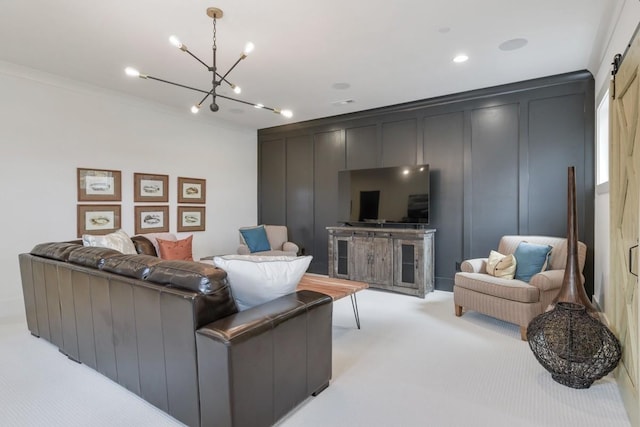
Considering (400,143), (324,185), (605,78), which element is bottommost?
(324,185)

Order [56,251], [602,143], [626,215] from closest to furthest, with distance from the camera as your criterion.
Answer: [626,215], [56,251], [602,143]

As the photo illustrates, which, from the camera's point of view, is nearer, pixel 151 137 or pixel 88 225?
pixel 88 225

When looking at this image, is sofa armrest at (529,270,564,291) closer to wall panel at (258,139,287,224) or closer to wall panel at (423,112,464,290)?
wall panel at (423,112,464,290)

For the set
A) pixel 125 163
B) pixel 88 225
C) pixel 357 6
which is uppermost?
pixel 357 6

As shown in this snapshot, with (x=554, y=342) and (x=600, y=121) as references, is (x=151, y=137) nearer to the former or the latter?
(x=554, y=342)

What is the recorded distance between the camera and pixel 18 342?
2994 millimetres

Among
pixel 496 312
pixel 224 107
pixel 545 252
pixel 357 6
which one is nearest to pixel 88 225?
pixel 224 107

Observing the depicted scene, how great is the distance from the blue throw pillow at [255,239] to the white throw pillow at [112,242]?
1.92 metres

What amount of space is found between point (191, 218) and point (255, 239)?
3.77 ft

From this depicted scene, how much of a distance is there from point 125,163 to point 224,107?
170 cm

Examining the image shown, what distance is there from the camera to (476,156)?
4598 millimetres

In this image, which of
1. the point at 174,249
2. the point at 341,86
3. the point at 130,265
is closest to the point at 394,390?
the point at 130,265

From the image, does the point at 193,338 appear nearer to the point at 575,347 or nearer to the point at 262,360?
the point at 262,360

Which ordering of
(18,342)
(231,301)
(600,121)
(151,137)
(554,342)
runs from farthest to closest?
1. (151,137)
2. (600,121)
3. (18,342)
4. (554,342)
5. (231,301)
